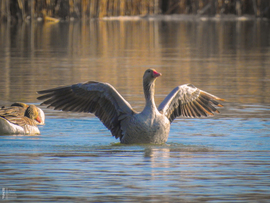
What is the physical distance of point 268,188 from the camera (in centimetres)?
670

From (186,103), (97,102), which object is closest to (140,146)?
(97,102)

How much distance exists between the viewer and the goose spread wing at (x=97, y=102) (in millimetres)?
9586

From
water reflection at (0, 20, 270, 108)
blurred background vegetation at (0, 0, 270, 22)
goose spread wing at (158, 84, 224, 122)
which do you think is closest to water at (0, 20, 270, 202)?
water reflection at (0, 20, 270, 108)

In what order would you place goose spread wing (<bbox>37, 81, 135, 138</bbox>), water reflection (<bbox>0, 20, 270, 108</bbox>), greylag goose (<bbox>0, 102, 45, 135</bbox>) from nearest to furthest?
goose spread wing (<bbox>37, 81, 135, 138</bbox>), greylag goose (<bbox>0, 102, 45, 135</bbox>), water reflection (<bbox>0, 20, 270, 108</bbox>)

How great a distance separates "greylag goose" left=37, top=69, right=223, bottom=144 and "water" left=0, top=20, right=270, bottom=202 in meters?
0.21

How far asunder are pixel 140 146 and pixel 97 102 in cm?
97

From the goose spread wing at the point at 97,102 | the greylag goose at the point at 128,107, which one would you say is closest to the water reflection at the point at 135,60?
the greylag goose at the point at 128,107

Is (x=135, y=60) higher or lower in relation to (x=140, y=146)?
higher

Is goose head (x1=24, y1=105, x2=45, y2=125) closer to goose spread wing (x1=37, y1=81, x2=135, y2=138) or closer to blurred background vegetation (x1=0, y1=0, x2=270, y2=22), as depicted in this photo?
goose spread wing (x1=37, y1=81, x2=135, y2=138)

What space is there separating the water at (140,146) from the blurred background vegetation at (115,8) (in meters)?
16.4

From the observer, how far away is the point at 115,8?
4412 cm

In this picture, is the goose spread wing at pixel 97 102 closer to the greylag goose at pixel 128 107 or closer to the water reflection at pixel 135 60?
the greylag goose at pixel 128 107

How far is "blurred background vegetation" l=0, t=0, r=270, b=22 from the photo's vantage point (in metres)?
38.5

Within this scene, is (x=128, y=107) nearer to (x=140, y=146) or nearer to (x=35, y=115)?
(x=140, y=146)
